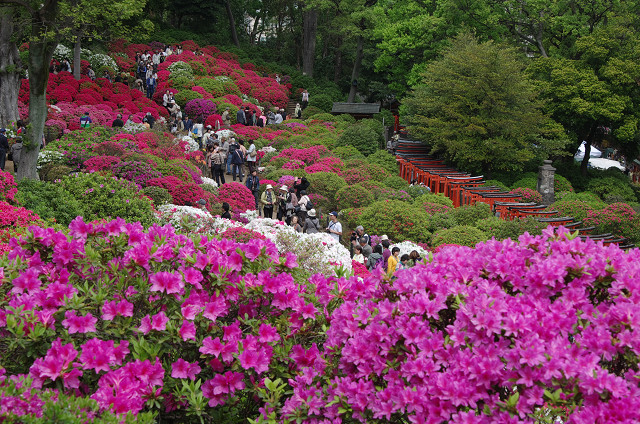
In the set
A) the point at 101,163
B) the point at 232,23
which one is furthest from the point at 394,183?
the point at 232,23

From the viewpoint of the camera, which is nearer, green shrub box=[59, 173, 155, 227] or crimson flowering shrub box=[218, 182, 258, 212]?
green shrub box=[59, 173, 155, 227]

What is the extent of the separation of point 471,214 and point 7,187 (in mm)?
11228

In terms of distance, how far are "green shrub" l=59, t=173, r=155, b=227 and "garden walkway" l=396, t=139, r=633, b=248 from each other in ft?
31.5

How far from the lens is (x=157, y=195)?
13.7 m

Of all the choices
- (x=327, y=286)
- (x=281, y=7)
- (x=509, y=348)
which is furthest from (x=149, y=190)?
(x=281, y=7)

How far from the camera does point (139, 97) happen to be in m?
28.3

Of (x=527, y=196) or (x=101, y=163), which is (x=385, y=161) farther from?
(x=101, y=163)

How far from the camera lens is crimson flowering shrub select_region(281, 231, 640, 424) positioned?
3982mm

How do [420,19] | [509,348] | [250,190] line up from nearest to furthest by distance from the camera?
[509,348]
[250,190]
[420,19]

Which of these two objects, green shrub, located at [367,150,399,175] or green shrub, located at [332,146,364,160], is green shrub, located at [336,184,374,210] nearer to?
green shrub, located at [367,150,399,175]

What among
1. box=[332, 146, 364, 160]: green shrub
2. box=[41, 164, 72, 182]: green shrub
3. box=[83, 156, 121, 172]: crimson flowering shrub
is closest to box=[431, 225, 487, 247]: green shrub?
box=[83, 156, 121, 172]: crimson flowering shrub

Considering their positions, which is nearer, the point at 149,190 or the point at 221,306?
the point at 221,306

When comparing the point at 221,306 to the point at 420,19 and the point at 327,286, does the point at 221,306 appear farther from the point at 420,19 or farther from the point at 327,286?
the point at 420,19

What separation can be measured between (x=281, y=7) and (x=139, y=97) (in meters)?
21.9
